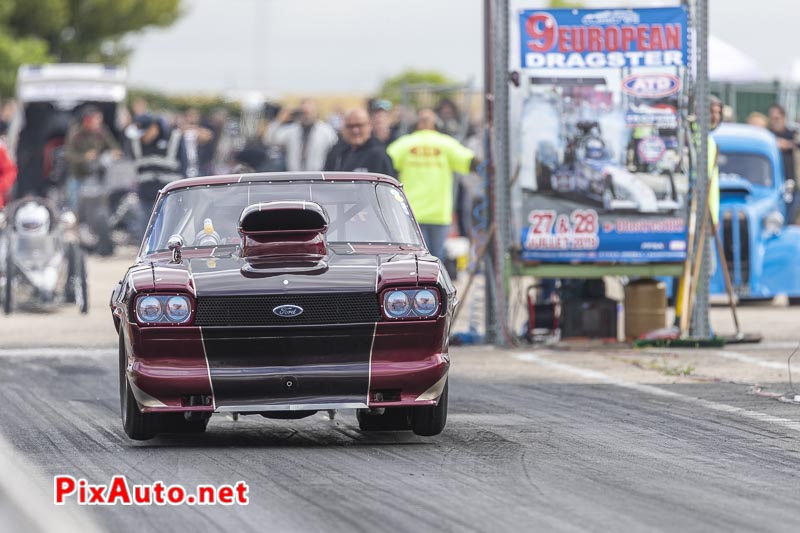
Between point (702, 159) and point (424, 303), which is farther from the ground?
point (702, 159)

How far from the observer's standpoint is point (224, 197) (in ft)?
33.8

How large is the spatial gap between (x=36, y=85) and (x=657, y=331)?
1928 centimetres

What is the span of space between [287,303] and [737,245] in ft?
37.9

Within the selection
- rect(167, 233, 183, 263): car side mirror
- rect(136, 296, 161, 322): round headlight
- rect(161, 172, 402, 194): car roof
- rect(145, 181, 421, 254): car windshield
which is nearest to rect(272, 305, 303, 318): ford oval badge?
rect(136, 296, 161, 322): round headlight

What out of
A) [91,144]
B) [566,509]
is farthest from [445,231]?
[91,144]

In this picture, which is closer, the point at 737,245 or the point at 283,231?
the point at 283,231

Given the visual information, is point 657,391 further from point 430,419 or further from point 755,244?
point 755,244

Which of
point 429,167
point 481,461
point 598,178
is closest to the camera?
point 481,461

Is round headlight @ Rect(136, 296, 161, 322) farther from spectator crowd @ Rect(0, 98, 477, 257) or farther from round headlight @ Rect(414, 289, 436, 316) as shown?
spectator crowd @ Rect(0, 98, 477, 257)

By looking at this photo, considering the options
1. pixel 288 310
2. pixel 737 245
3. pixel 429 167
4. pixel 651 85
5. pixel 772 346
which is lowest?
pixel 772 346

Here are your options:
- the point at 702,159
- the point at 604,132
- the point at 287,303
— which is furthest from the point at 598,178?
the point at 287,303

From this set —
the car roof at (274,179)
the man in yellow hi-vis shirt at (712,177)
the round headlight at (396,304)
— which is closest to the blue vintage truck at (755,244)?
the man in yellow hi-vis shirt at (712,177)

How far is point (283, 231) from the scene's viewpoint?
972cm

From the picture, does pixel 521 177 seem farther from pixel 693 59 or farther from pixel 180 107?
pixel 180 107
